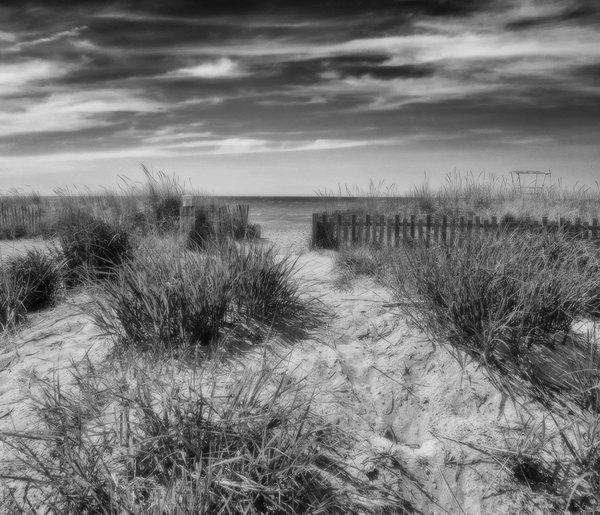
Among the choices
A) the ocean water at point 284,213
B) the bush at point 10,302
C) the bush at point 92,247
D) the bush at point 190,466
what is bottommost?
the ocean water at point 284,213

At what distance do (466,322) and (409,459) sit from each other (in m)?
1.18

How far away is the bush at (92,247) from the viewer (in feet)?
20.2

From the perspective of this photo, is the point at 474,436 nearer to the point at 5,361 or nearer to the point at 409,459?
the point at 409,459

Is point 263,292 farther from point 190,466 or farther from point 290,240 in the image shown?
point 290,240

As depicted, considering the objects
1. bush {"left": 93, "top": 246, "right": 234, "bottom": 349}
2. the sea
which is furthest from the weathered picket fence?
bush {"left": 93, "top": 246, "right": 234, "bottom": 349}

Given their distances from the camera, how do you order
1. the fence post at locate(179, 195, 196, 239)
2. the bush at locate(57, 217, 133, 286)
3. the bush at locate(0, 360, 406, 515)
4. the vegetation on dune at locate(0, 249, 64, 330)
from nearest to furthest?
the bush at locate(0, 360, 406, 515) < the vegetation on dune at locate(0, 249, 64, 330) < the bush at locate(57, 217, 133, 286) < the fence post at locate(179, 195, 196, 239)

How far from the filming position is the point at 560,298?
3.87 m

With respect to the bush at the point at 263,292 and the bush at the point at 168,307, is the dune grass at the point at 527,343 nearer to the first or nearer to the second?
the bush at the point at 263,292

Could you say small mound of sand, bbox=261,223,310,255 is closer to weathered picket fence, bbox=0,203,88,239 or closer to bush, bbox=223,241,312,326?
bush, bbox=223,241,312,326

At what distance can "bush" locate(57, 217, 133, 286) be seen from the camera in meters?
6.17

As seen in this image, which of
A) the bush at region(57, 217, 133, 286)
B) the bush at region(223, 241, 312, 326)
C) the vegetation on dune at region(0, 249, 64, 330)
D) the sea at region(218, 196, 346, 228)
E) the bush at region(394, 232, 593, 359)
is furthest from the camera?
the sea at region(218, 196, 346, 228)

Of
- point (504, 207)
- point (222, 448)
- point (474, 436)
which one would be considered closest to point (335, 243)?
point (504, 207)

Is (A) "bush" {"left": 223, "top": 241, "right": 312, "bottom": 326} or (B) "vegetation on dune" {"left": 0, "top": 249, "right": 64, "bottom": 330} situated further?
(B) "vegetation on dune" {"left": 0, "top": 249, "right": 64, "bottom": 330}

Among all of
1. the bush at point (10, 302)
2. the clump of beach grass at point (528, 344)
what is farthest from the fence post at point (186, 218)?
the clump of beach grass at point (528, 344)
